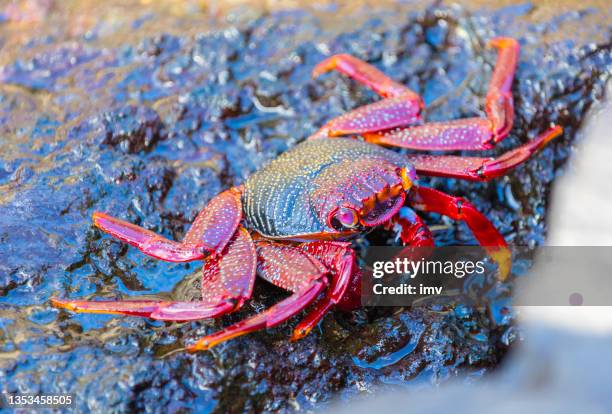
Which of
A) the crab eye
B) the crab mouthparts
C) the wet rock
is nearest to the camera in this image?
the crab eye

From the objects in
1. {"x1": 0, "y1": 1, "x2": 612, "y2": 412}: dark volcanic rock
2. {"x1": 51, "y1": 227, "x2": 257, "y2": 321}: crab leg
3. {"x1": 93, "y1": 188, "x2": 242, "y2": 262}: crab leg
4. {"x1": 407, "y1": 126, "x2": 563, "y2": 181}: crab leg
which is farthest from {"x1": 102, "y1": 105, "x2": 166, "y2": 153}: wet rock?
{"x1": 407, "y1": 126, "x2": 563, "y2": 181}: crab leg

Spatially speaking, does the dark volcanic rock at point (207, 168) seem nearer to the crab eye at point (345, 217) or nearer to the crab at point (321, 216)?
the crab at point (321, 216)

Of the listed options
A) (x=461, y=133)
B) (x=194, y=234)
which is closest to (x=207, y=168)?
(x=194, y=234)

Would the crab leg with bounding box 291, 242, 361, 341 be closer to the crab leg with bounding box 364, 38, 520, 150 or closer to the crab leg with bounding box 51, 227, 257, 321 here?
the crab leg with bounding box 51, 227, 257, 321

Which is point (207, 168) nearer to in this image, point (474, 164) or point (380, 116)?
point (380, 116)

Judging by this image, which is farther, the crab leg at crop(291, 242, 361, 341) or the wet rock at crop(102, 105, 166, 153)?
the wet rock at crop(102, 105, 166, 153)

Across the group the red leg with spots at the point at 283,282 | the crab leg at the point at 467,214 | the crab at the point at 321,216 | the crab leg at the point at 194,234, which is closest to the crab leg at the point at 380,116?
the crab at the point at 321,216
